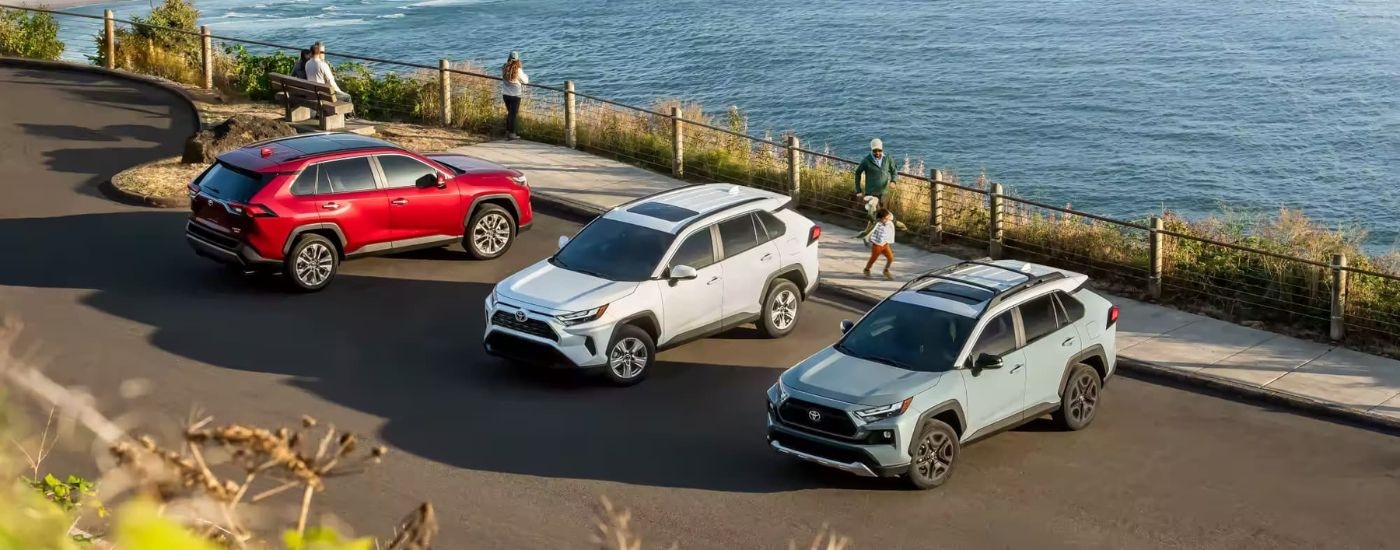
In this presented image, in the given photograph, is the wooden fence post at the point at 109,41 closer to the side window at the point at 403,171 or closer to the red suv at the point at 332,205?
the red suv at the point at 332,205

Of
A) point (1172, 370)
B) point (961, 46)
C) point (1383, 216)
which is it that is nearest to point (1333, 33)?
point (961, 46)

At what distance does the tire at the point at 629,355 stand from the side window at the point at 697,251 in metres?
0.95

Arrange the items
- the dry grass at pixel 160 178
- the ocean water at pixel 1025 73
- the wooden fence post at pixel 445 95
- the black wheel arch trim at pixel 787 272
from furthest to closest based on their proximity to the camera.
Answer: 1. the ocean water at pixel 1025 73
2. the wooden fence post at pixel 445 95
3. the dry grass at pixel 160 178
4. the black wheel arch trim at pixel 787 272

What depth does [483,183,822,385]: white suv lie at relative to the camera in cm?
1554

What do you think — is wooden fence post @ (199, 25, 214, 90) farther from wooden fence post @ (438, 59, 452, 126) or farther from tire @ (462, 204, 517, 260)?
tire @ (462, 204, 517, 260)

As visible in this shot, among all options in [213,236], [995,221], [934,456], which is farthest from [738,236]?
[213,236]

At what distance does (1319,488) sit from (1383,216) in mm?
29433

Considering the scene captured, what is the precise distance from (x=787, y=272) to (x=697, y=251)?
4.25 ft

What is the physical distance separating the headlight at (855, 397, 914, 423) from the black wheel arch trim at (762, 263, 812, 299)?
4168 millimetres

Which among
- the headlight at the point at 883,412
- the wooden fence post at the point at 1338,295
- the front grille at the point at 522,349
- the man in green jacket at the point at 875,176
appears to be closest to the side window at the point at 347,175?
the front grille at the point at 522,349

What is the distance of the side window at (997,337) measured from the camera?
45.3 feet

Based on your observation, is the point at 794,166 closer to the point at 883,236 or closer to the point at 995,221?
the point at 995,221

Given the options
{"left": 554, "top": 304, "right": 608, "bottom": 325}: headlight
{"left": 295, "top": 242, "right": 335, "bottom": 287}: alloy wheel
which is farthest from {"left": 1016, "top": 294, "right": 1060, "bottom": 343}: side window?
{"left": 295, "top": 242, "right": 335, "bottom": 287}: alloy wheel

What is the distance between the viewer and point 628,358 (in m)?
15.8
